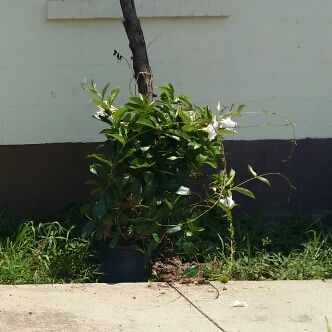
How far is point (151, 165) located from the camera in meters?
4.86

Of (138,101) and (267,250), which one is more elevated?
(138,101)

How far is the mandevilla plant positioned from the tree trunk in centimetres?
27

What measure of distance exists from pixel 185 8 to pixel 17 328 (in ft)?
10.1

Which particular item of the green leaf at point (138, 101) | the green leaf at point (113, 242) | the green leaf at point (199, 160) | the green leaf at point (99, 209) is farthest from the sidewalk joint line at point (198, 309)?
the green leaf at point (138, 101)

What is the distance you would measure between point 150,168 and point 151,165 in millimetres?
85

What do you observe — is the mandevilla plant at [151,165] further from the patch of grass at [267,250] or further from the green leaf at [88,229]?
the patch of grass at [267,250]

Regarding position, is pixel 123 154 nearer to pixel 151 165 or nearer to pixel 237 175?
pixel 151 165

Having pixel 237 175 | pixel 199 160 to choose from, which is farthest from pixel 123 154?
pixel 237 175

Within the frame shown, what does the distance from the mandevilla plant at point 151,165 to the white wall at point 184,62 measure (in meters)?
0.95

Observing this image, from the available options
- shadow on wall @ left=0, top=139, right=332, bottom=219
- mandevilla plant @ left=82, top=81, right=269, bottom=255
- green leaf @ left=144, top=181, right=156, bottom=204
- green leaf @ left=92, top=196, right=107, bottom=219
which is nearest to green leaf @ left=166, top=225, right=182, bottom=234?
mandevilla plant @ left=82, top=81, right=269, bottom=255

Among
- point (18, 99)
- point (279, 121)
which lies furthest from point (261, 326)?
point (18, 99)

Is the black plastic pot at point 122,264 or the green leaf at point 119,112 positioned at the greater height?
the green leaf at point 119,112

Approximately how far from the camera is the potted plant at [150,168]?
15.9ft

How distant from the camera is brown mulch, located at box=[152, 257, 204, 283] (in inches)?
200
